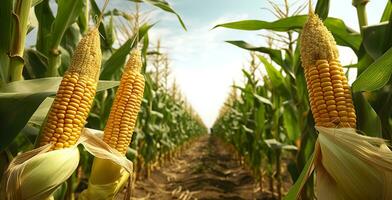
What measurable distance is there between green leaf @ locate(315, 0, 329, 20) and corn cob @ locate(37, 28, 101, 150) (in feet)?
4.82

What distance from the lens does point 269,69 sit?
10.7 feet

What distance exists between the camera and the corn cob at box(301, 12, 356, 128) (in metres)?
1.30

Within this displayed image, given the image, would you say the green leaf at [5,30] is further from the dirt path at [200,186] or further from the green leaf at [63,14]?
the dirt path at [200,186]

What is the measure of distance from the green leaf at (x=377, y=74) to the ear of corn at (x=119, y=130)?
40.0 inches

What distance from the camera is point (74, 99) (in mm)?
1290

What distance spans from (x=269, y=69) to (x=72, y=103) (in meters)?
2.37

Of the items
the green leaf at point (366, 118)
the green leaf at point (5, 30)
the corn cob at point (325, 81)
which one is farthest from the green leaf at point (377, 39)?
the green leaf at point (5, 30)

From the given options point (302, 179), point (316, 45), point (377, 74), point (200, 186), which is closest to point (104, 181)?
point (302, 179)

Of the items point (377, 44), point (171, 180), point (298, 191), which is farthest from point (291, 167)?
point (171, 180)

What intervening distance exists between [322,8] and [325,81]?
0.98m

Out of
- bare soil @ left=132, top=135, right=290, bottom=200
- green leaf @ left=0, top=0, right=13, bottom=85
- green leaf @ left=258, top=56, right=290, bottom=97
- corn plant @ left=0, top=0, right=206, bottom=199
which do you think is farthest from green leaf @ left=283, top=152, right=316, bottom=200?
bare soil @ left=132, top=135, right=290, bottom=200

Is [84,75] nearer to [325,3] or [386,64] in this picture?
[386,64]

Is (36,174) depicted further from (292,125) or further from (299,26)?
(292,125)

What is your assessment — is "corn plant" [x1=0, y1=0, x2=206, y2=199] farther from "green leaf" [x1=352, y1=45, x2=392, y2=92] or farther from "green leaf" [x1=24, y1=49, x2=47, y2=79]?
"green leaf" [x1=352, y1=45, x2=392, y2=92]
